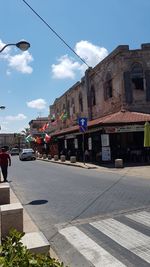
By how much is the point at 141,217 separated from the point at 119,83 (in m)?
22.7

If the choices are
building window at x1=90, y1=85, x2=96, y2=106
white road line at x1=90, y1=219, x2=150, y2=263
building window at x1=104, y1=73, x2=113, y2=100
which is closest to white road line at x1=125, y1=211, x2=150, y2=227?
white road line at x1=90, y1=219, x2=150, y2=263

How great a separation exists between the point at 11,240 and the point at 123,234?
3927mm

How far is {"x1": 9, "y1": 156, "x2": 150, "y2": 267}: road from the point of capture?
567cm

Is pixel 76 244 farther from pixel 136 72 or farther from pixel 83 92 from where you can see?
pixel 83 92

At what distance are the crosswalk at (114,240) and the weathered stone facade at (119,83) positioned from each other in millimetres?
21461

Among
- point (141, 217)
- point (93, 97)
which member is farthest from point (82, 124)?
point (141, 217)

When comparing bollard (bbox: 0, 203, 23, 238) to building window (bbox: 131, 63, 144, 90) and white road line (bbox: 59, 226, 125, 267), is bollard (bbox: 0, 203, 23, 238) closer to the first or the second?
white road line (bbox: 59, 226, 125, 267)

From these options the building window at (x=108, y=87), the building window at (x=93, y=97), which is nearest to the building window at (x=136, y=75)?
the building window at (x=108, y=87)

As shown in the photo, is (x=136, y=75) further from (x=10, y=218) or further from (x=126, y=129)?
(x=10, y=218)

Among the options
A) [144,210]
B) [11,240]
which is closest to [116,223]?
[144,210]

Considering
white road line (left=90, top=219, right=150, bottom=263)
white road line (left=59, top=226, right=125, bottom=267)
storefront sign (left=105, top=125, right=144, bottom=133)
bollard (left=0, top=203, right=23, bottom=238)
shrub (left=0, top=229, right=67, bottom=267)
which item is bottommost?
white road line (left=59, top=226, right=125, bottom=267)

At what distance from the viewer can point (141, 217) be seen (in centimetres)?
817

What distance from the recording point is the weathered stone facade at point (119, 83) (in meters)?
29.1

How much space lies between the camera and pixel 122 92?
29281 mm
